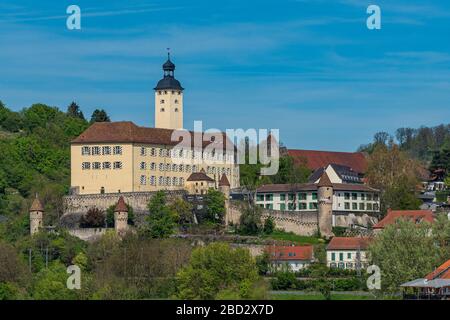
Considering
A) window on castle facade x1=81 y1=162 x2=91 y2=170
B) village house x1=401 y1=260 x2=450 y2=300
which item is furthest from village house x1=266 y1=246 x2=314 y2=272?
window on castle facade x1=81 y1=162 x2=91 y2=170

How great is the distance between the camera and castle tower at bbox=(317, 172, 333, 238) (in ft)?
345

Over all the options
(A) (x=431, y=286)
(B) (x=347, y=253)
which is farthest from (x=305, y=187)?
(A) (x=431, y=286)

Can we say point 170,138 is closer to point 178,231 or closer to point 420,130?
point 178,231

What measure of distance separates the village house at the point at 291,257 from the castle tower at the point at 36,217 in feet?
46.2

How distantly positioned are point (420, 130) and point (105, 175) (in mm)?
90530

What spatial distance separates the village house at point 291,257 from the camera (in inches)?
3789

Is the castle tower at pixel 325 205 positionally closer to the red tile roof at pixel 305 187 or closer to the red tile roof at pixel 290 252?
the red tile roof at pixel 305 187

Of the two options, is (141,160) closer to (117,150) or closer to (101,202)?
(117,150)

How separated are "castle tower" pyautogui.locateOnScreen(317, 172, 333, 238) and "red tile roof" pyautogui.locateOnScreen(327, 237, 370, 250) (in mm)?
4375

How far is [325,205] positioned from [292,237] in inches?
155

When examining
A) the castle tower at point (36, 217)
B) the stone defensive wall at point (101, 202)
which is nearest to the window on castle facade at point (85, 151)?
the stone defensive wall at point (101, 202)

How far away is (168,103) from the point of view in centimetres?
12012

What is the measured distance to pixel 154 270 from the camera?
90375mm
